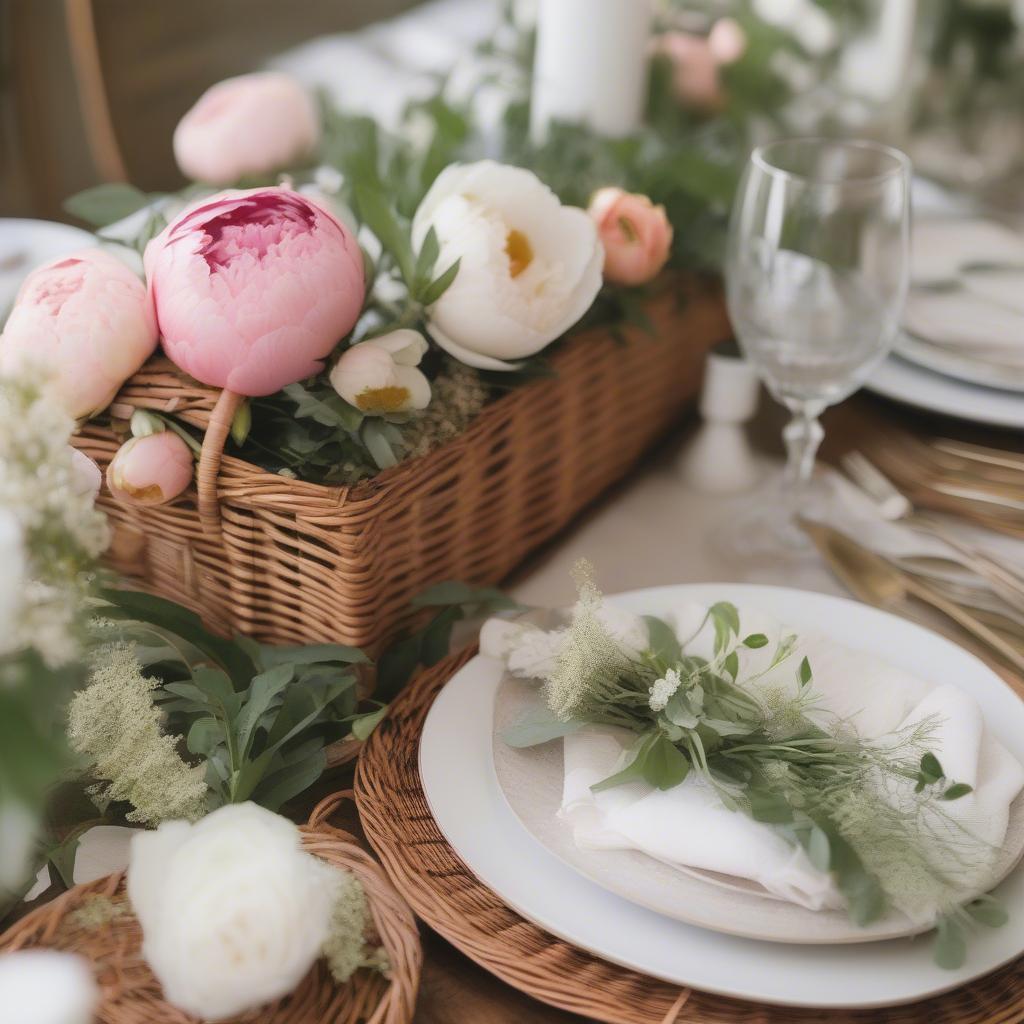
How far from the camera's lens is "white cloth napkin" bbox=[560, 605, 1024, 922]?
0.45 meters

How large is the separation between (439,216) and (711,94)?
53 cm

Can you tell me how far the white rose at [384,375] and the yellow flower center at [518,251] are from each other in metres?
0.07

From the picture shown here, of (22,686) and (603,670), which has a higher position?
(22,686)

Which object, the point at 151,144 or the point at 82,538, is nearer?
the point at 82,538

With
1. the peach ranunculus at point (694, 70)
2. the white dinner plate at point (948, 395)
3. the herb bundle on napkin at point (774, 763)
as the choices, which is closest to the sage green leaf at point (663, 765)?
the herb bundle on napkin at point (774, 763)

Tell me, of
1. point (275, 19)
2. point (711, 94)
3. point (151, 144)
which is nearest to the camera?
point (711, 94)

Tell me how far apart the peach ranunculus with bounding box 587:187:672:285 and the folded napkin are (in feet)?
0.80

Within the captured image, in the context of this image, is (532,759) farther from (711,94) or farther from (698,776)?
(711,94)

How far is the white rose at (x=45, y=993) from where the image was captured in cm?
31

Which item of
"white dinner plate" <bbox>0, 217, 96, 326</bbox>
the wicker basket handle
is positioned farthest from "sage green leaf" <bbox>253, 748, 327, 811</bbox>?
"white dinner plate" <bbox>0, 217, 96, 326</bbox>

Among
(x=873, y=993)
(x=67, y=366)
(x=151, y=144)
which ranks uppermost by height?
(x=67, y=366)

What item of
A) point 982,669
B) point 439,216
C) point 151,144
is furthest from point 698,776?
point 151,144

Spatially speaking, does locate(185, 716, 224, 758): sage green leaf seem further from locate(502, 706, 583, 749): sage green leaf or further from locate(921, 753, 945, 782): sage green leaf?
locate(921, 753, 945, 782): sage green leaf

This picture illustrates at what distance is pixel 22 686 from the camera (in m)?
0.33
